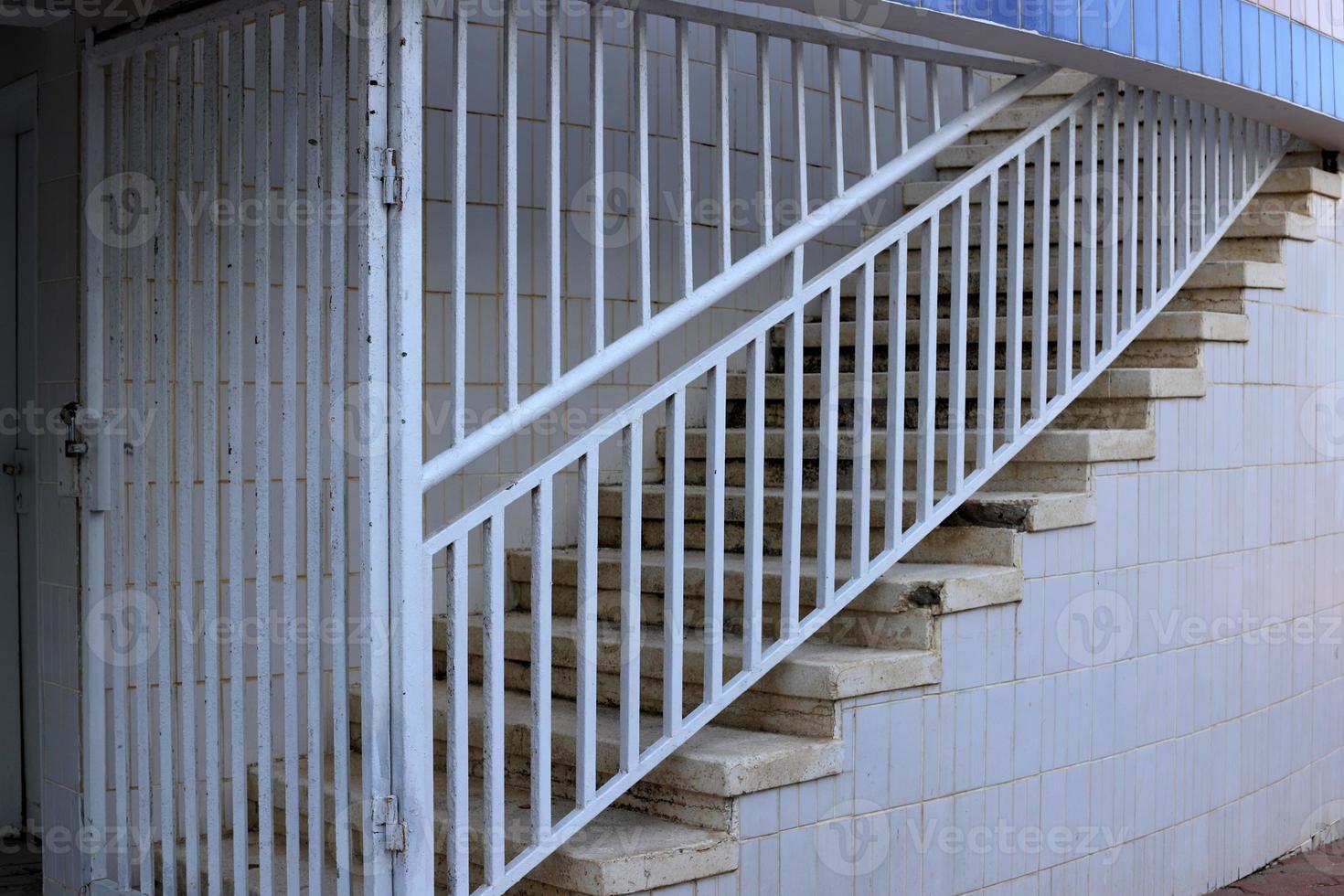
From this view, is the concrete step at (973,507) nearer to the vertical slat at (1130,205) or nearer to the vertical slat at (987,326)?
the vertical slat at (987,326)

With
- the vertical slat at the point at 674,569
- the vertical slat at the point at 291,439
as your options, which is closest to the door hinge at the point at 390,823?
the vertical slat at the point at 291,439

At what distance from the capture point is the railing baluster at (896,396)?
154 inches

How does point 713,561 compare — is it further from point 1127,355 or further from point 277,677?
point 1127,355

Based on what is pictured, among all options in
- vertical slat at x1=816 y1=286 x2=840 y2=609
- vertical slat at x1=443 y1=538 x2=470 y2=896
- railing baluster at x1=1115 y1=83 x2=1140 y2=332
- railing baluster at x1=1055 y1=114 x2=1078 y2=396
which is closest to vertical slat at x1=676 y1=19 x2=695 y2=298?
vertical slat at x1=816 y1=286 x2=840 y2=609

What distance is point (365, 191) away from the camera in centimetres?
292

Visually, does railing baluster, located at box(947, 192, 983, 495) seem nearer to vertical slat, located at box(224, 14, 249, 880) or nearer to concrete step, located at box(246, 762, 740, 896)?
concrete step, located at box(246, 762, 740, 896)

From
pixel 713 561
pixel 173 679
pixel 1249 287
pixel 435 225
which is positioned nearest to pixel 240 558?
pixel 173 679

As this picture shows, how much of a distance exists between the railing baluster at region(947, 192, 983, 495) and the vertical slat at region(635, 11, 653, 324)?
41.9 inches

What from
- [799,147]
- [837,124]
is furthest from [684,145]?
[837,124]

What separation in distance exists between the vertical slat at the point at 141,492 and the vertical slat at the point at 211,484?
26 centimetres

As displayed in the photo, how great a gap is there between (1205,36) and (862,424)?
5.60 ft

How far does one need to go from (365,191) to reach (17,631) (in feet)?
8.36

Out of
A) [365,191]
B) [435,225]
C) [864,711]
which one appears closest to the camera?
[365,191]

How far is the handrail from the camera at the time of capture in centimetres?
302
